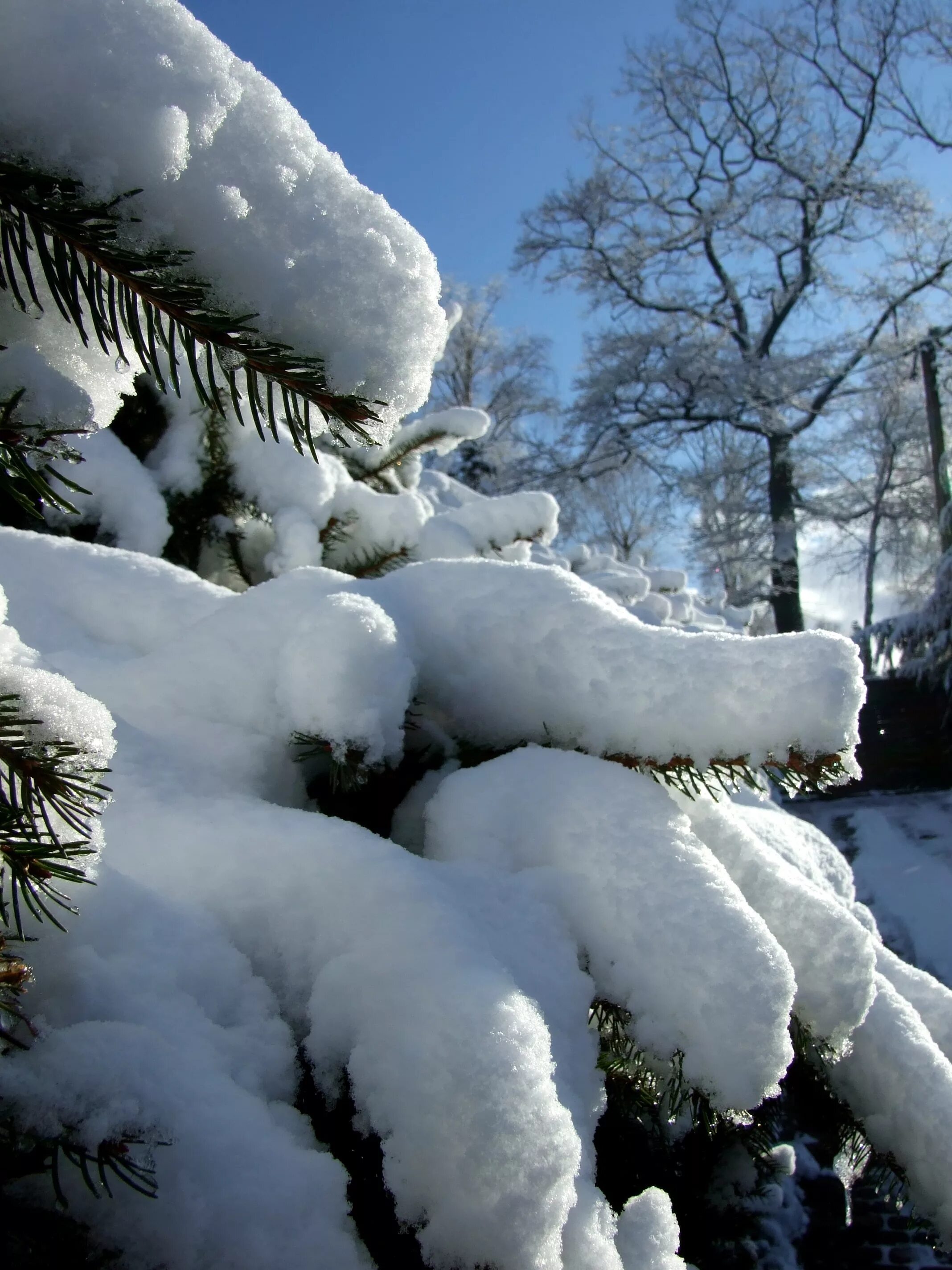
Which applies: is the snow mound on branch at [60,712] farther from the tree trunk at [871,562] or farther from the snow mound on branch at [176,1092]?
the tree trunk at [871,562]

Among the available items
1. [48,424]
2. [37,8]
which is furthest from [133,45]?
[48,424]

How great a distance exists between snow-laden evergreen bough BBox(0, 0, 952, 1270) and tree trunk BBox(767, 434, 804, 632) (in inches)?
474

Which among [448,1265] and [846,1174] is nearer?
[448,1265]

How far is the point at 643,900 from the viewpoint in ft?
2.87

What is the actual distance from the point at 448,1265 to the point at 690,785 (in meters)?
0.66

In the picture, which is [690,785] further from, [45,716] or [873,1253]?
[873,1253]

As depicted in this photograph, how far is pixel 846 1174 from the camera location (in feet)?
6.02

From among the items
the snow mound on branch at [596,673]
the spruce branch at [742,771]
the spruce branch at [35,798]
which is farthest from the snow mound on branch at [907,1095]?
the spruce branch at [35,798]

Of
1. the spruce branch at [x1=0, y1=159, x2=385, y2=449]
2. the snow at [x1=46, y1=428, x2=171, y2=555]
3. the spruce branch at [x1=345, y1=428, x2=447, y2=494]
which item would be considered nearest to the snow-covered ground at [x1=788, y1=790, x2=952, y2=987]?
the spruce branch at [x1=345, y1=428, x2=447, y2=494]

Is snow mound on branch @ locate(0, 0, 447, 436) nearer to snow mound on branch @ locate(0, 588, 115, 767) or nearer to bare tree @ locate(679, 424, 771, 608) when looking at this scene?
snow mound on branch @ locate(0, 588, 115, 767)

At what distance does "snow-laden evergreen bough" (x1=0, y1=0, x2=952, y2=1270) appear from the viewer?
521 millimetres

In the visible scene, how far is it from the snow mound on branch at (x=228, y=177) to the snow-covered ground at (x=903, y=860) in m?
3.21

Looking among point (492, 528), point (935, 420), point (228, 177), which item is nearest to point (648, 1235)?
point (228, 177)

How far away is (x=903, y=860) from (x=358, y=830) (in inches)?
156
